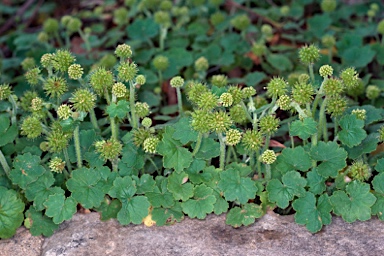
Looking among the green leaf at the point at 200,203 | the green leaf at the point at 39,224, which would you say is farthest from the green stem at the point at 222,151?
the green leaf at the point at 39,224

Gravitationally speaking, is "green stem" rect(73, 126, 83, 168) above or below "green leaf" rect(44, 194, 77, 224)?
above

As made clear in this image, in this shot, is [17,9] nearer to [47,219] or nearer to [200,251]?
[47,219]

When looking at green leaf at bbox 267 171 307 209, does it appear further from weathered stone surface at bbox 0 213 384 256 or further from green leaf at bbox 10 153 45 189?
green leaf at bbox 10 153 45 189

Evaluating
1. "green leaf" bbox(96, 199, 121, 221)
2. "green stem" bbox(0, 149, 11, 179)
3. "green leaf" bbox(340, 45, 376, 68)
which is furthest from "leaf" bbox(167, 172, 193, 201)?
"green leaf" bbox(340, 45, 376, 68)

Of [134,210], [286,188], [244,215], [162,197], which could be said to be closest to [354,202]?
[286,188]

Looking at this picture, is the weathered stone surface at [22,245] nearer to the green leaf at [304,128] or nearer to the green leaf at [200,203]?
the green leaf at [200,203]
